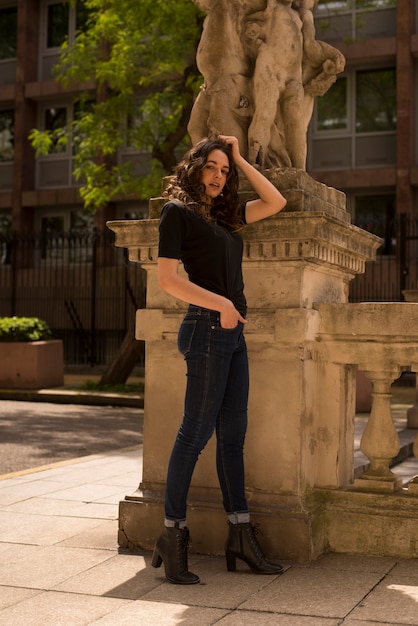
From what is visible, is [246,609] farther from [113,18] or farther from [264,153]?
[113,18]

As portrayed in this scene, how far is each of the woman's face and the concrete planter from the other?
14.2 m

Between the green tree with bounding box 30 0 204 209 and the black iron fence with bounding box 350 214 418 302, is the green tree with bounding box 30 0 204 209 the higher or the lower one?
the higher one

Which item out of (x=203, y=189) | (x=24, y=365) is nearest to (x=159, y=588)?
(x=203, y=189)

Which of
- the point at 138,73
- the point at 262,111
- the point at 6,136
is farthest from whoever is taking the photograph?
the point at 6,136

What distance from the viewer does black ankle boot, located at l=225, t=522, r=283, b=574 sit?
4254 millimetres

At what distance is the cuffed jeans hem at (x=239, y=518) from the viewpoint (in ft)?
14.2

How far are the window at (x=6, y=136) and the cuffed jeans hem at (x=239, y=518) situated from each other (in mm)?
26699

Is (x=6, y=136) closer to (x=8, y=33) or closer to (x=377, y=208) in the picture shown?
(x=8, y=33)

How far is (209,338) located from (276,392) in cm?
68

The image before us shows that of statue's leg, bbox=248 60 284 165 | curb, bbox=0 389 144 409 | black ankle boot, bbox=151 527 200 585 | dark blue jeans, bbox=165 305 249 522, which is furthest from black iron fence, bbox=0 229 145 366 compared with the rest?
black ankle boot, bbox=151 527 200 585

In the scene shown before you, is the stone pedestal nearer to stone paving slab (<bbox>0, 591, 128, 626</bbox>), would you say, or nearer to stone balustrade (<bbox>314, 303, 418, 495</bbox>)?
stone balustrade (<bbox>314, 303, 418, 495</bbox>)

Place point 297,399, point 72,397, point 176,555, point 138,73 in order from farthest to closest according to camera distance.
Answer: point 138,73 → point 72,397 → point 297,399 → point 176,555

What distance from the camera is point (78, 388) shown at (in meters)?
18.0

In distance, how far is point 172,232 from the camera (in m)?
4.11
